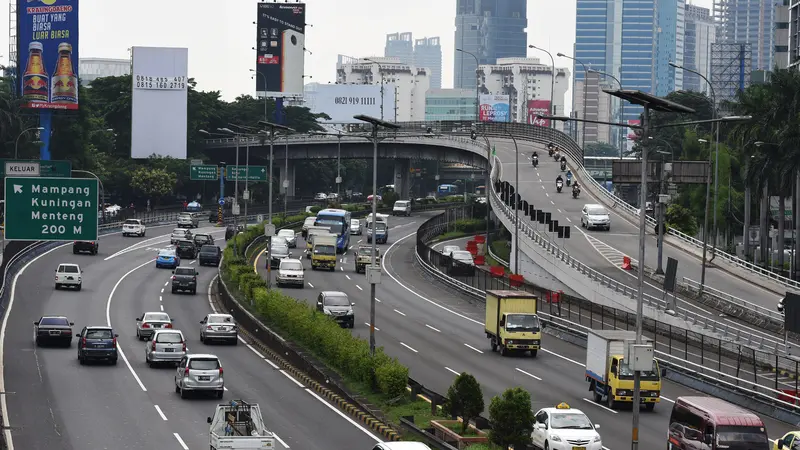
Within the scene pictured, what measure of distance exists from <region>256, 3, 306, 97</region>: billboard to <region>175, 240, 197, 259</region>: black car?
84093 millimetres

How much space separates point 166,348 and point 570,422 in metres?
20.1

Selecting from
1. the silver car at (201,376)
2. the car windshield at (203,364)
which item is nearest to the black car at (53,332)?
the silver car at (201,376)

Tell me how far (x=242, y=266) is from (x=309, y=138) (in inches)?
3580

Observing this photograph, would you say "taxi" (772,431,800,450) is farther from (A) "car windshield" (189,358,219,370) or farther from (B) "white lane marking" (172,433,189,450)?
(A) "car windshield" (189,358,219,370)

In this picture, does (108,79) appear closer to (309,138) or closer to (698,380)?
(309,138)

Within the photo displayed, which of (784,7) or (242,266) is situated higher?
(784,7)

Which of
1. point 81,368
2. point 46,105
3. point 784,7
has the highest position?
point 784,7

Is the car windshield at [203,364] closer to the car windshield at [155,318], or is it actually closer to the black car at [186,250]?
the car windshield at [155,318]

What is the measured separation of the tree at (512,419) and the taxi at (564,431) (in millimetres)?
1553

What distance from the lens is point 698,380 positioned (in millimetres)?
44938

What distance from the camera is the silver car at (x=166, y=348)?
4712 cm

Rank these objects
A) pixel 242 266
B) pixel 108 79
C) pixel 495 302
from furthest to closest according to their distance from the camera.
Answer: pixel 108 79 < pixel 242 266 < pixel 495 302

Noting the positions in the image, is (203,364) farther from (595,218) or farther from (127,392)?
(595,218)

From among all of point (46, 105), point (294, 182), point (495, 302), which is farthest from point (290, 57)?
point (495, 302)
